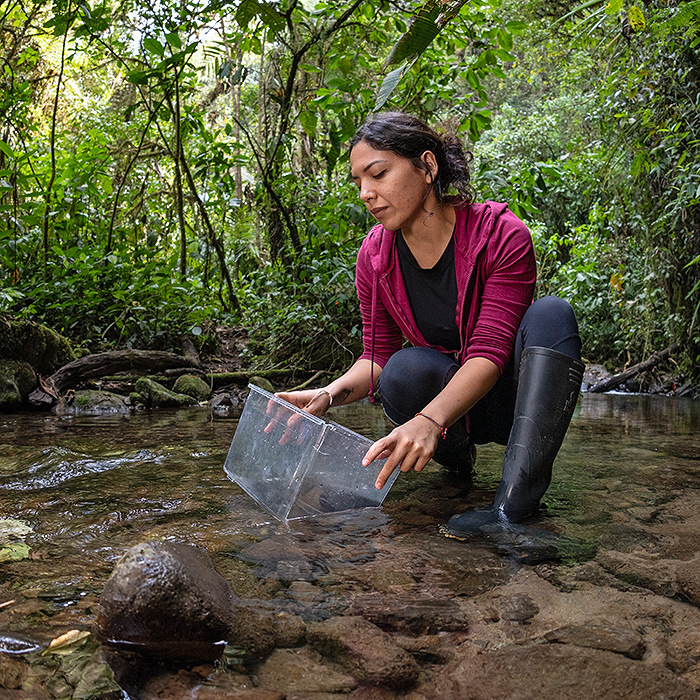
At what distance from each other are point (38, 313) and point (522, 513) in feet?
14.7

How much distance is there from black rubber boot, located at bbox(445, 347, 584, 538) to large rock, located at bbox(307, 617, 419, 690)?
0.65m

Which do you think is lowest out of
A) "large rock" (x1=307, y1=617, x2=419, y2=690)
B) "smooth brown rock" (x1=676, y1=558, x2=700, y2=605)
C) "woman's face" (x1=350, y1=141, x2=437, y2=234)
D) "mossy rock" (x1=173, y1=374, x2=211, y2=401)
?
"mossy rock" (x1=173, y1=374, x2=211, y2=401)

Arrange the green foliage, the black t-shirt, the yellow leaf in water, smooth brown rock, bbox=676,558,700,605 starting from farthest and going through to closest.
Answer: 1. the green foliage
2. the black t-shirt
3. smooth brown rock, bbox=676,558,700,605
4. the yellow leaf in water

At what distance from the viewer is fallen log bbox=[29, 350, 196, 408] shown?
14.9 feet

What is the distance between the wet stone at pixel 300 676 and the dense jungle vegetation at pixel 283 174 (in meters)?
3.32

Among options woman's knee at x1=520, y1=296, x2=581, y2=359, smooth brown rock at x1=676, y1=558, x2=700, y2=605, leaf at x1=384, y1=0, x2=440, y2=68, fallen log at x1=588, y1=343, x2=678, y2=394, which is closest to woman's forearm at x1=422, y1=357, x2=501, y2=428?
woman's knee at x1=520, y1=296, x2=581, y2=359

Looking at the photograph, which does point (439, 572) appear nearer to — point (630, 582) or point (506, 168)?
point (630, 582)

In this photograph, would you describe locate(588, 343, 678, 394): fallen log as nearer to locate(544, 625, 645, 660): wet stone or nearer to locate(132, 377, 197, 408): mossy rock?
locate(132, 377, 197, 408): mossy rock

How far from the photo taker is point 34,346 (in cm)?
464

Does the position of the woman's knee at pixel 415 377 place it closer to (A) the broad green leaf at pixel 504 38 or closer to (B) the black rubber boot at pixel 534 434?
(B) the black rubber boot at pixel 534 434

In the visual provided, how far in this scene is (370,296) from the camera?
2.29m

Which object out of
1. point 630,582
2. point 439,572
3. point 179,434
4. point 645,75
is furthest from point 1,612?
point 645,75

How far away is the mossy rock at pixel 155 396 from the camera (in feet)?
15.6

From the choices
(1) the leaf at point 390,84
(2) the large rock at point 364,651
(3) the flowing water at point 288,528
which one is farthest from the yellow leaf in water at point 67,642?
(1) the leaf at point 390,84
